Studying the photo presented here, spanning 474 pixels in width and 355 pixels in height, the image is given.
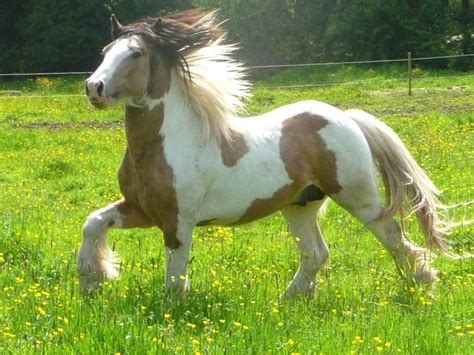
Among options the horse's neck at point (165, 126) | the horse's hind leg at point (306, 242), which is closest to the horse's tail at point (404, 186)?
the horse's hind leg at point (306, 242)

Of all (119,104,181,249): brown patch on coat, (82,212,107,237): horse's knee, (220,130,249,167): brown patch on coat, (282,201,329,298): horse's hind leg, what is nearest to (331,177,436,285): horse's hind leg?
(282,201,329,298): horse's hind leg

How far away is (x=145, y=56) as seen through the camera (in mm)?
5977

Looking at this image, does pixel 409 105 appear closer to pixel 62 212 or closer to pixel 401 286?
pixel 62 212

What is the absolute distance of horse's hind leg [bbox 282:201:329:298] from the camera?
660 cm

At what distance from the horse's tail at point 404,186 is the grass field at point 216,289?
1.31ft

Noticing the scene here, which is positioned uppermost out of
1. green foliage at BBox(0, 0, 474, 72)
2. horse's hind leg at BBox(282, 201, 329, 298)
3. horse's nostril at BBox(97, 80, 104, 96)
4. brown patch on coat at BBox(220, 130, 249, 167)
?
horse's nostril at BBox(97, 80, 104, 96)

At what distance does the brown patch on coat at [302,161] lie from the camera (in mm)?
6383

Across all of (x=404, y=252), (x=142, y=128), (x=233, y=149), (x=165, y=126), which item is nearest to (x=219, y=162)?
(x=233, y=149)

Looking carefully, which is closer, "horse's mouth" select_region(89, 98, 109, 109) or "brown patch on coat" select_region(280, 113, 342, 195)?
"horse's mouth" select_region(89, 98, 109, 109)

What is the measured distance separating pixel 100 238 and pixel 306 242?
1719 mm

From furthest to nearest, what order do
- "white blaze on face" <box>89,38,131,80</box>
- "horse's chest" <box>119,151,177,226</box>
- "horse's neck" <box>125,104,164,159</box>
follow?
"horse's neck" <box>125,104,164,159</box>, "horse's chest" <box>119,151,177,226</box>, "white blaze on face" <box>89,38,131,80</box>

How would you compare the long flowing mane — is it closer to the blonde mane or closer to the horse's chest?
the blonde mane

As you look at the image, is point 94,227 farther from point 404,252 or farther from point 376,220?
point 404,252

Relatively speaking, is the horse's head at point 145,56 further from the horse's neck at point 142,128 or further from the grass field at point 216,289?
the grass field at point 216,289
